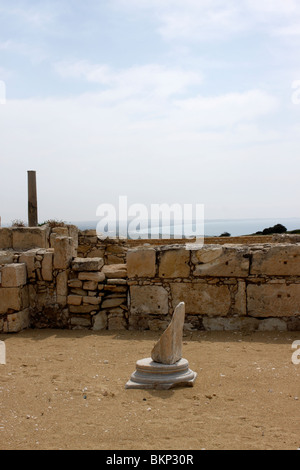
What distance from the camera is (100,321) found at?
25.3 feet

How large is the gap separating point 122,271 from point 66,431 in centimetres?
413

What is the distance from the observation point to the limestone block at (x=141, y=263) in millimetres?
7613

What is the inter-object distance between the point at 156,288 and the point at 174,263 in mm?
528

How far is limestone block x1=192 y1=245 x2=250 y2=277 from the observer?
24.2ft

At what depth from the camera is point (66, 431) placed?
3871 millimetres

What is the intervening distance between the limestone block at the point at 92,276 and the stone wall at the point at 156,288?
2 cm

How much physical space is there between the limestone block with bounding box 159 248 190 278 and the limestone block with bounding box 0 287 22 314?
2431mm

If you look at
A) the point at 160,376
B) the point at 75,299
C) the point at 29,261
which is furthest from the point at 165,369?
the point at 29,261

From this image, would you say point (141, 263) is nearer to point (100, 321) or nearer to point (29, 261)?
point (100, 321)

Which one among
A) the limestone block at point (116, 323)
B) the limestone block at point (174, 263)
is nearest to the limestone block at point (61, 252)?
the limestone block at point (116, 323)

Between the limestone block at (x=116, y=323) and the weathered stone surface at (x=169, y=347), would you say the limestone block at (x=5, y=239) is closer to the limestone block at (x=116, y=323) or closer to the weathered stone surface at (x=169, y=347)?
the limestone block at (x=116, y=323)

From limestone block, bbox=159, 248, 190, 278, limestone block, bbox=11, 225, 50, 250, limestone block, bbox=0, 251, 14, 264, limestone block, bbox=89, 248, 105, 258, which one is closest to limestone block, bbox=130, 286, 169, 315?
limestone block, bbox=159, 248, 190, 278
